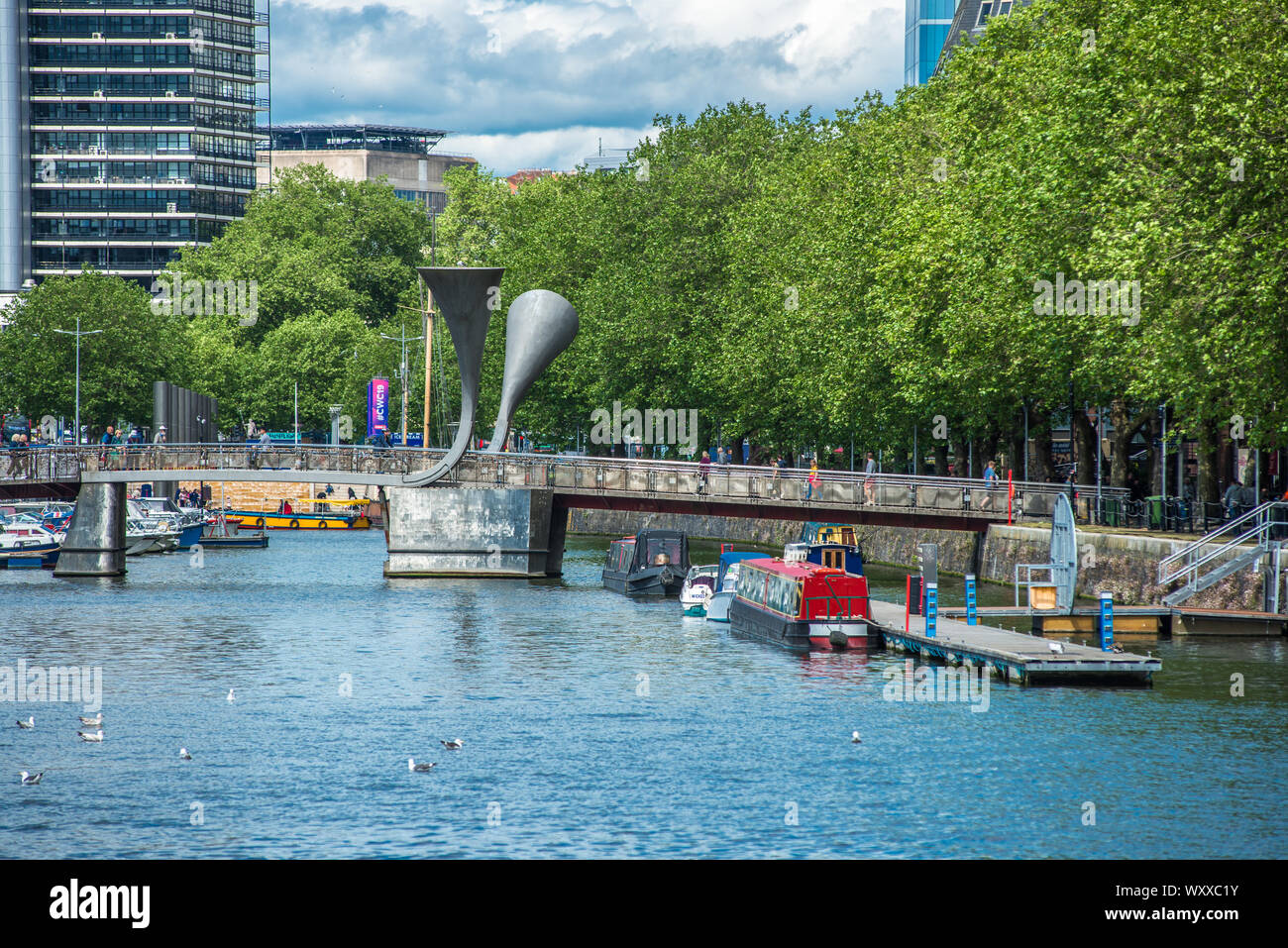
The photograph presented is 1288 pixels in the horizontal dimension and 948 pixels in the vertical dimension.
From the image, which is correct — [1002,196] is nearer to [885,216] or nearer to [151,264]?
[885,216]

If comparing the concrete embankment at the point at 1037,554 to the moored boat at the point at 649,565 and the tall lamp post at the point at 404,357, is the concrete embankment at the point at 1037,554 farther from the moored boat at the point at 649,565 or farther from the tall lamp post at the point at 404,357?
the tall lamp post at the point at 404,357

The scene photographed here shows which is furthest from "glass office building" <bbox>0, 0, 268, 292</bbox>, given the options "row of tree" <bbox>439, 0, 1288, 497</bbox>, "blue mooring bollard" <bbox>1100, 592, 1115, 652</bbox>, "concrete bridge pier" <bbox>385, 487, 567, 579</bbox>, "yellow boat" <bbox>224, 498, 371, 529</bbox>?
"blue mooring bollard" <bbox>1100, 592, 1115, 652</bbox>

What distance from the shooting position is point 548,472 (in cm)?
6400

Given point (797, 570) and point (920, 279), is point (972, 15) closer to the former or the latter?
point (920, 279)

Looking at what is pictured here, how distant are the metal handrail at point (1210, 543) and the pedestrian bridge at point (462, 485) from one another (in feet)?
58.4

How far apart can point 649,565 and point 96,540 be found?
74.2 ft

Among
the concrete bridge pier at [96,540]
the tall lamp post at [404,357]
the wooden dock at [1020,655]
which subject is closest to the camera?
the wooden dock at [1020,655]

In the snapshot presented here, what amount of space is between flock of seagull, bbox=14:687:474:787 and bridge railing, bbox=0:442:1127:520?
3018 cm

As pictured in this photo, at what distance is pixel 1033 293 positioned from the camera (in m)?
50.1

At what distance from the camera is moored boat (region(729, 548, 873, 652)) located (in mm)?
42719

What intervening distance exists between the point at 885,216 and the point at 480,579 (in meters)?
21.7

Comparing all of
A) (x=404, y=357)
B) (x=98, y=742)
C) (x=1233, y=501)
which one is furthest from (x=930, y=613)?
(x=404, y=357)

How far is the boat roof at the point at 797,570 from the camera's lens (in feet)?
144

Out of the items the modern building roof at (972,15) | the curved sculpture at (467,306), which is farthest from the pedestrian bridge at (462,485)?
the modern building roof at (972,15)
